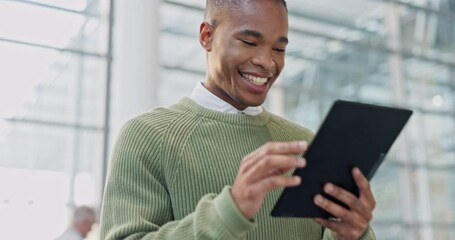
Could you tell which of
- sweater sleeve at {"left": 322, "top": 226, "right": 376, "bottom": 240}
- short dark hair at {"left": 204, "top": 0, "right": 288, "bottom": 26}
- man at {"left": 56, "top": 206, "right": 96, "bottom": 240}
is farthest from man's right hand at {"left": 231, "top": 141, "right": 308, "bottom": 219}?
man at {"left": 56, "top": 206, "right": 96, "bottom": 240}

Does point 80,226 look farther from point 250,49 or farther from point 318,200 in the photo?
point 318,200

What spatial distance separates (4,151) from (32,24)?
4.67 ft

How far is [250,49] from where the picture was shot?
57.2 inches

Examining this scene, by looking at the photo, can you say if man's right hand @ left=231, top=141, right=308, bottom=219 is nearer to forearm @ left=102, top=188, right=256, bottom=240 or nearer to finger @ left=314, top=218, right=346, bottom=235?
forearm @ left=102, top=188, right=256, bottom=240

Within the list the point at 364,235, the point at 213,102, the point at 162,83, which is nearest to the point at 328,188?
the point at 364,235

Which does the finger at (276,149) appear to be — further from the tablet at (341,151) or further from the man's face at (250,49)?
the man's face at (250,49)

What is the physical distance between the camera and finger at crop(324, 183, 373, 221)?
1.29 m

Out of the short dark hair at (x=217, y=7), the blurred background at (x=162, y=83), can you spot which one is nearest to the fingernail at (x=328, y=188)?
the short dark hair at (x=217, y=7)

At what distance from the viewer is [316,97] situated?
970 cm

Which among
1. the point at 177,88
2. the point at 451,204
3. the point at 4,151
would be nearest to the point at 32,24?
the point at 4,151

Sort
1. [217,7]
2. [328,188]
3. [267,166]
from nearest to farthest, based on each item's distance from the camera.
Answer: [267,166] → [328,188] → [217,7]

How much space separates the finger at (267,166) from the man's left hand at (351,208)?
7.0 inches

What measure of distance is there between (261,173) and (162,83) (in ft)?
24.6

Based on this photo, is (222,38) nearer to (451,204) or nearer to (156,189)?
(156,189)
